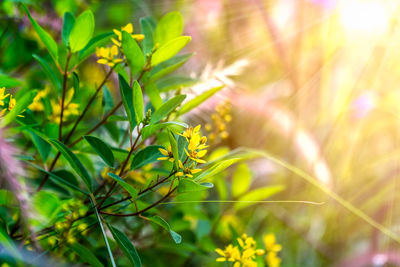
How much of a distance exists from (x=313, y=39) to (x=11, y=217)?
4.66 ft

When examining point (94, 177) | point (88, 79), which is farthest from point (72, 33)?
point (88, 79)

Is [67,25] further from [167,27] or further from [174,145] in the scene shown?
[174,145]

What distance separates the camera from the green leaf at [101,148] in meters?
0.41

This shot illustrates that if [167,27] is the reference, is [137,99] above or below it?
below

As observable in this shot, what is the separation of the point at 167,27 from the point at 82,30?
118 mm

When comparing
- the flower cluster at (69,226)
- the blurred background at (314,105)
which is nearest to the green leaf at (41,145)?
the flower cluster at (69,226)

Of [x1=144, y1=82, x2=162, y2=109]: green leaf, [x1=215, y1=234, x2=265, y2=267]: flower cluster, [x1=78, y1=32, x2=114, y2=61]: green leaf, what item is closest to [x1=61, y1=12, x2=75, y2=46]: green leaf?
[x1=78, y1=32, x2=114, y2=61]: green leaf

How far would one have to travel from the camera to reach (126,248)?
397 mm

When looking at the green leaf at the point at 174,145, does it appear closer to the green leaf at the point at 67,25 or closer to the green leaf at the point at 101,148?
the green leaf at the point at 101,148

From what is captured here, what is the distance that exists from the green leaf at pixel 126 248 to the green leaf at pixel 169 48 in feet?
0.68

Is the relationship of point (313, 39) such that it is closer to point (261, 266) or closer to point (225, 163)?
point (261, 266)

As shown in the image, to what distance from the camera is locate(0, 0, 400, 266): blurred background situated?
43.2 inches

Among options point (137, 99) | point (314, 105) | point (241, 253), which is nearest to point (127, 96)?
point (137, 99)

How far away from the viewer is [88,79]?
96 centimetres
